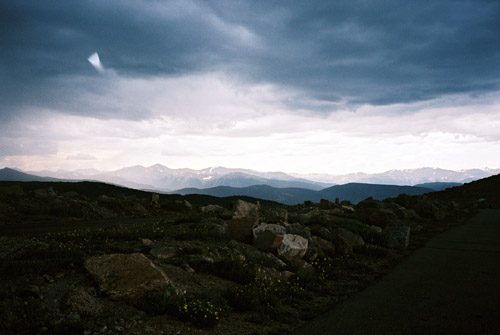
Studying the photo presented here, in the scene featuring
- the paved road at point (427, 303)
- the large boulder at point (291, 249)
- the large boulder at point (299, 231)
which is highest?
the large boulder at point (299, 231)

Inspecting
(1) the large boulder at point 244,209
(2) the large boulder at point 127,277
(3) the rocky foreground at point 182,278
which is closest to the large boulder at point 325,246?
(3) the rocky foreground at point 182,278

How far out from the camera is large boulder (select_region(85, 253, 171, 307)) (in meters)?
7.02

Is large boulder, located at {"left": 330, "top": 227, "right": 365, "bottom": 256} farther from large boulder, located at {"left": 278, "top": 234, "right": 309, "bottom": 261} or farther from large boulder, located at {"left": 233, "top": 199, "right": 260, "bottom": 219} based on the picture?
large boulder, located at {"left": 233, "top": 199, "right": 260, "bottom": 219}

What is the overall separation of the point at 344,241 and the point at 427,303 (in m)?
6.80

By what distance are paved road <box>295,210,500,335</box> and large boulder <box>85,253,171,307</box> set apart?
352 centimetres

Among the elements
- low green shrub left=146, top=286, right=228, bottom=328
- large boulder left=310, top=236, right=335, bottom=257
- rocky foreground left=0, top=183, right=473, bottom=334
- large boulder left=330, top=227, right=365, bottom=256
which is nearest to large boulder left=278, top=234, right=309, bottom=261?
rocky foreground left=0, top=183, right=473, bottom=334

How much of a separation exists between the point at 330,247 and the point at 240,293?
7.36 meters

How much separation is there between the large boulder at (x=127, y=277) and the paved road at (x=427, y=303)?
3.52 metres

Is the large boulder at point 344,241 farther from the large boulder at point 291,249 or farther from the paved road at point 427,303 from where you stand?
the large boulder at point 291,249

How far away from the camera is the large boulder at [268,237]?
40.3 ft

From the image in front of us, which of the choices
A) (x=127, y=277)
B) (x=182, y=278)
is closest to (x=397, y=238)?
(x=182, y=278)

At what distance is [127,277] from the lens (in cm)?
727

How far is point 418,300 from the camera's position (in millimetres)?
8172

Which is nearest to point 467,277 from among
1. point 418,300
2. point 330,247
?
point 418,300
